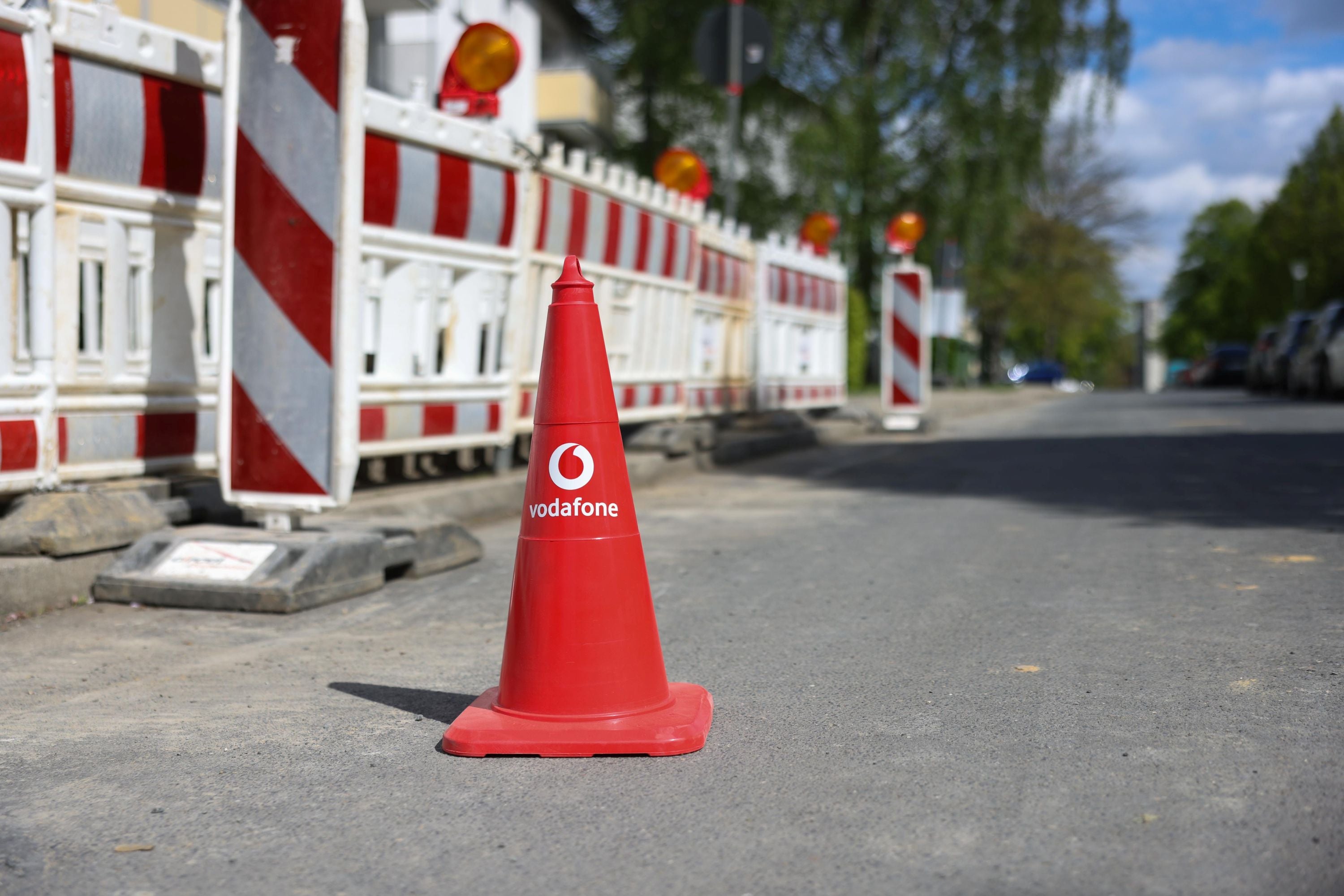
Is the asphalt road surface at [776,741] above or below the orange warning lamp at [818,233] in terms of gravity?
below

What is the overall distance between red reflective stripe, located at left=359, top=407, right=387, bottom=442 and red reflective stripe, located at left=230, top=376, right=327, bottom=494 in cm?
126

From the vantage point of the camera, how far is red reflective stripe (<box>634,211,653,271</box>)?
10.7 meters

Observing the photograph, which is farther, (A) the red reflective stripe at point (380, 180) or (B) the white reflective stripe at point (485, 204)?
(B) the white reflective stripe at point (485, 204)

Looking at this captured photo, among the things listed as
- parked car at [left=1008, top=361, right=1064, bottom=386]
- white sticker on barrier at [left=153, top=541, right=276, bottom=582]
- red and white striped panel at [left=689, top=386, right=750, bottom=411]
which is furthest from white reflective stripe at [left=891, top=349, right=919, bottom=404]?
parked car at [left=1008, top=361, right=1064, bottom=386]

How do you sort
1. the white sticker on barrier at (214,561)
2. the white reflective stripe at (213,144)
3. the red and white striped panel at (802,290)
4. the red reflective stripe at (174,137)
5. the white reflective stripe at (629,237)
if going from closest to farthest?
the white sticker on barrier at (214,561)
the red reflective stripe at (174,137)
the white reflective stripe at (213,144)
the white reflective stripe at (629,237)
the red and white striped panel at (802,290)

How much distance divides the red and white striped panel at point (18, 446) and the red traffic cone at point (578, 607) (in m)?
2.71

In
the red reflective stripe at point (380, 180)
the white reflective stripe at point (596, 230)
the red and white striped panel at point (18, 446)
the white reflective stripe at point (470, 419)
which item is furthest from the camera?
the white reflective stripe at point (596, 230)

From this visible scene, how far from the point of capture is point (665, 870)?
8.98 ft

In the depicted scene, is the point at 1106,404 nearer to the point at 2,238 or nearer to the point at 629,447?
the point at 629,447

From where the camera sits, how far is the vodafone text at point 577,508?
375cm

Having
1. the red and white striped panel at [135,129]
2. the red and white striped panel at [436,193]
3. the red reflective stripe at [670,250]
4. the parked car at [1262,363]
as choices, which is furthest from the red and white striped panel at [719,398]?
the parked car at [1262,363]

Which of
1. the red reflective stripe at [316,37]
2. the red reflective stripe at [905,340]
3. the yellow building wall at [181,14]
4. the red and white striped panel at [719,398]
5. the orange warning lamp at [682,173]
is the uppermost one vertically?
the yellow building wall at [181,14]

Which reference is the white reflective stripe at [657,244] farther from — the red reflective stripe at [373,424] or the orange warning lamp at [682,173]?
the red reflective stripe at [373,424]

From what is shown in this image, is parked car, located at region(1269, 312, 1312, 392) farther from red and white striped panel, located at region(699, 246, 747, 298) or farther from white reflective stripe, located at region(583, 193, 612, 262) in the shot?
white reflective stripe, located at region(583, 193, 612, 262)
